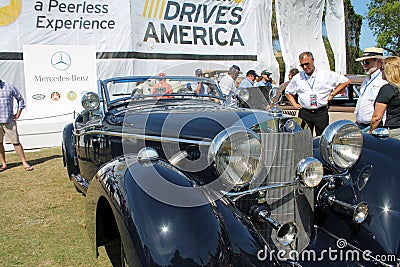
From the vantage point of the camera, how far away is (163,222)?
1.64m

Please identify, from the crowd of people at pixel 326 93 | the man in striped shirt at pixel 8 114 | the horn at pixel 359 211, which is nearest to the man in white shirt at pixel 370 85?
the crowd of people at pixel 326 93

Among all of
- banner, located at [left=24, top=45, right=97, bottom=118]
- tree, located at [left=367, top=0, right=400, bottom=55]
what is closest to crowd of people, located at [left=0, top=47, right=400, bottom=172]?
banner, located at [left=24, top=45, right=97, bottom=118]

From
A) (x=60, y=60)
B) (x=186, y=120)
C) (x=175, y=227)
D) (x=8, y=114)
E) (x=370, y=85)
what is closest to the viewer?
(x=175, y=227)

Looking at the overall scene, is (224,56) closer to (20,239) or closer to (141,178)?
(20,239)

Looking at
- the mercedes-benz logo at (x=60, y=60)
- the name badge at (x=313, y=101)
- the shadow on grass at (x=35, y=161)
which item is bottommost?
the shadow on grass at (x=35, y=161)

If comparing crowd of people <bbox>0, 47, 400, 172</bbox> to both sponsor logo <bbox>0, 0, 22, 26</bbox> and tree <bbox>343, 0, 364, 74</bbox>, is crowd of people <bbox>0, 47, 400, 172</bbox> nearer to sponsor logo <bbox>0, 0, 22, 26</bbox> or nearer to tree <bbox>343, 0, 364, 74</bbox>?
sponsor logo <bbox>0, 0, 22, 26</bbox>

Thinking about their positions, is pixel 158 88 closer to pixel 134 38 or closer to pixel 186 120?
pixel 186 120

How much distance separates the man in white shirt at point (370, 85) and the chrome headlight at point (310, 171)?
99.5 inches

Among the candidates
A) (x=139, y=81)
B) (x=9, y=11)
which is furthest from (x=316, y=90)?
(x=9, y=11)

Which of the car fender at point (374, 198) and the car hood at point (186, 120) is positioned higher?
the car hood at point (186, 120)

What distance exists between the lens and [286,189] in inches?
90.0

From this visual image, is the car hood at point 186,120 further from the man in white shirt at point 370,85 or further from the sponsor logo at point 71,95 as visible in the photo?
the sponsor logo at point 71,95

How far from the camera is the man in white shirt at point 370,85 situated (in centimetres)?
422

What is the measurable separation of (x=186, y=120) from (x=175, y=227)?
3.53 ft
